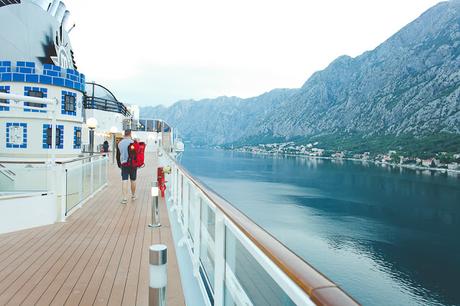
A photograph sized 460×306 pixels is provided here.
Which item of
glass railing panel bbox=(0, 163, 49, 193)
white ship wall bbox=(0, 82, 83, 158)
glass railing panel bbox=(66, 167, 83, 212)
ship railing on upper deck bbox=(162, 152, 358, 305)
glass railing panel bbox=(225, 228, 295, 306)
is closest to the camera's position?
ship railing on upper deck bbox=(162, 152, 358, 305)

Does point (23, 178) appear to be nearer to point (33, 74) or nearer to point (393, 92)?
point (33, 74)

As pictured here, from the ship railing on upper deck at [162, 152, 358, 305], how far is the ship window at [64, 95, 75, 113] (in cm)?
1576

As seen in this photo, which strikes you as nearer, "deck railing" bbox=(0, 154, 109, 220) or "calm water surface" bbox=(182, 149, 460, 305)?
"deck railing" bbox=(0, 154, 109, 220)

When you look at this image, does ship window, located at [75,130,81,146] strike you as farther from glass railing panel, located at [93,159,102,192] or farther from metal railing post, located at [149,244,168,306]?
metal railing post, located at [149,244,168,306]

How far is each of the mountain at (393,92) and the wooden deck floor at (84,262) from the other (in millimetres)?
111880

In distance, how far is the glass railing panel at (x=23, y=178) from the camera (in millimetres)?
6105

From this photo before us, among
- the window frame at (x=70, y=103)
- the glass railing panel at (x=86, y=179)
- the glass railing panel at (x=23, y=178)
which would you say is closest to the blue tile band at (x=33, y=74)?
the window frame at (x=70, y=103)

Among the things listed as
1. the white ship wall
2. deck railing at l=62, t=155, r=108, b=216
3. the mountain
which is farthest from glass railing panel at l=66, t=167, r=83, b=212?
the mountain

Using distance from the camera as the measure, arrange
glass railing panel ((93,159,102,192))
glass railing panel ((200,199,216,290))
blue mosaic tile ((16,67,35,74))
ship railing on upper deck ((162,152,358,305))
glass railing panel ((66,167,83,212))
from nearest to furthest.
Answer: ship railing on upper deck ((162,152,358,305)), glass railing panel ((200,199,216,290)), glass railing panel ((66,167,83,212)), glass railing panel ((93,159,102,192)), blue mosaic tile ((16,67,35,74))

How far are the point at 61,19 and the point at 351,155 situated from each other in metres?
115

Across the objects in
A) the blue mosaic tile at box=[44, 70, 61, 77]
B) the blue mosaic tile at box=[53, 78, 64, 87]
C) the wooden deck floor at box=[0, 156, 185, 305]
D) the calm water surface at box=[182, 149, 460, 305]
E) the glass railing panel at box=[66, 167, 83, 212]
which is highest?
the blue mosaic tile at box=[44, 70, 61, 77]

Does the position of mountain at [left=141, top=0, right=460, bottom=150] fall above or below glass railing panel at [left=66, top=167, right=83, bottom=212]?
above

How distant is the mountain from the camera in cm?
10544

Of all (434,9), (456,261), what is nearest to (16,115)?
(456,261)
